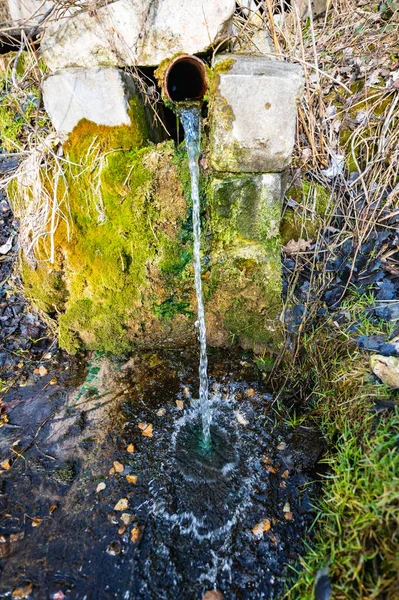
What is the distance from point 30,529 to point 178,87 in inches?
120

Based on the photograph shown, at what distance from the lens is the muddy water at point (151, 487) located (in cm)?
183

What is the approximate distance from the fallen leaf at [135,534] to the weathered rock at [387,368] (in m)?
1.69

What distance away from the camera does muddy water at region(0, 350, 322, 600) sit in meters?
1.83

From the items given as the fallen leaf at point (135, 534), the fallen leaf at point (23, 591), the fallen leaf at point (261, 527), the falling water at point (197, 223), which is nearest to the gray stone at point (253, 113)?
the falling water at point (197, 223)

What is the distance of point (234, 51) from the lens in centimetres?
254

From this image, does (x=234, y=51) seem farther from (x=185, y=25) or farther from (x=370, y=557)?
(x=370, y=557)

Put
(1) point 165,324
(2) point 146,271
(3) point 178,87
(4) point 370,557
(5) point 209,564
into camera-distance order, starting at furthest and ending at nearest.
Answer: (1) point 165,324 < (2) point 146,271 < (3) point 178,87 < (5) point 209,564 < (4) point 370,557

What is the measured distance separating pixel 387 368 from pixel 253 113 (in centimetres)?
180

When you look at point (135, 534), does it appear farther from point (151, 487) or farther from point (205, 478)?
point (205, 478)

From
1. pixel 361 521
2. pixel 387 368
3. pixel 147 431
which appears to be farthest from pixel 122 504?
pixel 387 368

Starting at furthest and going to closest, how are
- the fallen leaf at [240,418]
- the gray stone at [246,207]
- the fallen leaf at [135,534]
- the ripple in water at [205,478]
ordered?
the fallen leaf at [240,418], the gray stone at [246,207], the ripple in water at [205,478], the fallen leaf at [135,534]

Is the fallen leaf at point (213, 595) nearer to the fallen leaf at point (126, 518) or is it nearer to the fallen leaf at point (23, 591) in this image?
the fallen leaf at point (126, 518)

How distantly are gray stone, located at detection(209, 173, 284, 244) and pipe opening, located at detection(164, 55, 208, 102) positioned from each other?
641 mm

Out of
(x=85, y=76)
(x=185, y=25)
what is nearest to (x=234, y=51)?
(x=185, y=25)
